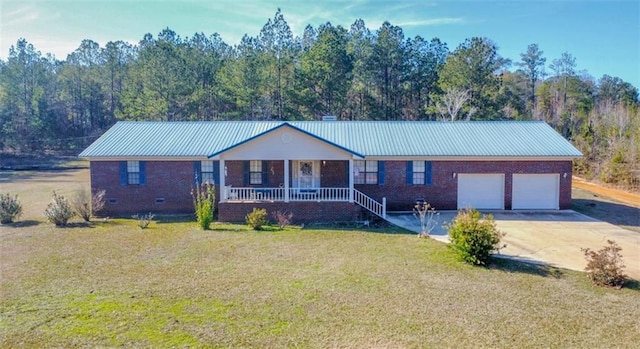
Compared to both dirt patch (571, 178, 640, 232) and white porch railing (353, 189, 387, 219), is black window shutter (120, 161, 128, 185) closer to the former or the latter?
white porch railing (353, 189, 387, 219)

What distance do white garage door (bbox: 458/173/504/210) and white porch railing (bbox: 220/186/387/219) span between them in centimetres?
459

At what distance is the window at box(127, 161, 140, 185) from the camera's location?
65.2 ft

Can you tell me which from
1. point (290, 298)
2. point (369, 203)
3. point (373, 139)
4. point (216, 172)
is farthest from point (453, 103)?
point (290, 298)

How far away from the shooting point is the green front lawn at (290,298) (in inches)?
290

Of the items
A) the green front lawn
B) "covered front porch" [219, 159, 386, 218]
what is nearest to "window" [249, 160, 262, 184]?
"covered front porch" [219, 159, 386, 218]

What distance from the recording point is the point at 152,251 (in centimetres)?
1309

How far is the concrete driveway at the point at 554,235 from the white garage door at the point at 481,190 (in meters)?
0.89

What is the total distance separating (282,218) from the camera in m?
17.2

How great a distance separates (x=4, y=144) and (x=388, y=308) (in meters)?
58.0

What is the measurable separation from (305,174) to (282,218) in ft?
13.2

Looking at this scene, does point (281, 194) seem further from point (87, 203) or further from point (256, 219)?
point (87, 203)

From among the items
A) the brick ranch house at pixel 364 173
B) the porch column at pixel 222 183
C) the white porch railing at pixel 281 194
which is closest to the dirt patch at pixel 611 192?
the brick ranch house at pixel 364 173

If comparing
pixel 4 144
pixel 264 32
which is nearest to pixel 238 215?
pixel 264 32

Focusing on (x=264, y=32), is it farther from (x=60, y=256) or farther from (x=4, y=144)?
(x=4, y=144)
